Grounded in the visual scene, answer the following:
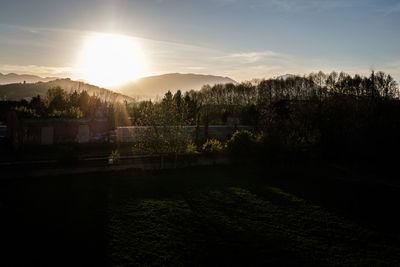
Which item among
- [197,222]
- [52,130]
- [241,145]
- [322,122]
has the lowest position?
[197,222]

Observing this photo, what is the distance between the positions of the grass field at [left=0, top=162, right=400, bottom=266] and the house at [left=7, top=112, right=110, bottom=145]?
11.5m

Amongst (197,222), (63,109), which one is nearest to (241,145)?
(197,222)

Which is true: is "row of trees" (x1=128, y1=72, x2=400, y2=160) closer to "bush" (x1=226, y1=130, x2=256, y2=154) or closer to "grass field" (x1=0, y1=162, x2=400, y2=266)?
"bush" (x1=226, y1=130, x2=256, y2=154)

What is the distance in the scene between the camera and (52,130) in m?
24.6

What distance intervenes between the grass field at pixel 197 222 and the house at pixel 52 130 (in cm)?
1146

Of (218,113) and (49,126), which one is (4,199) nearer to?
(49,126)

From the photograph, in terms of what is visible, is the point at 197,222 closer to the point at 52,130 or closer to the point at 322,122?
the point at 322,122

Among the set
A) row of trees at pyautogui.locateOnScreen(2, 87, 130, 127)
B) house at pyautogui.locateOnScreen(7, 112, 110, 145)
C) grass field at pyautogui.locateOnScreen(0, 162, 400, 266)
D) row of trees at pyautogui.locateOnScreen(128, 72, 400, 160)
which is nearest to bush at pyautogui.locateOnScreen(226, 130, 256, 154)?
row of trees at pyautogui.locateOnScreen(128, 72, 400, 160)

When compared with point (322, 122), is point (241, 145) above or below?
below

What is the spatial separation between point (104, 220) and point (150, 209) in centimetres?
171

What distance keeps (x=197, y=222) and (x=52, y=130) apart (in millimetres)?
20761

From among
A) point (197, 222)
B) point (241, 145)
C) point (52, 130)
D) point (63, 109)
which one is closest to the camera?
point (197, 222)

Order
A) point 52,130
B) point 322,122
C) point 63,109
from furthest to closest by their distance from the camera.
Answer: point 63,109, point 52,130, point 322,122

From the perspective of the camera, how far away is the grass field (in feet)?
22.1
